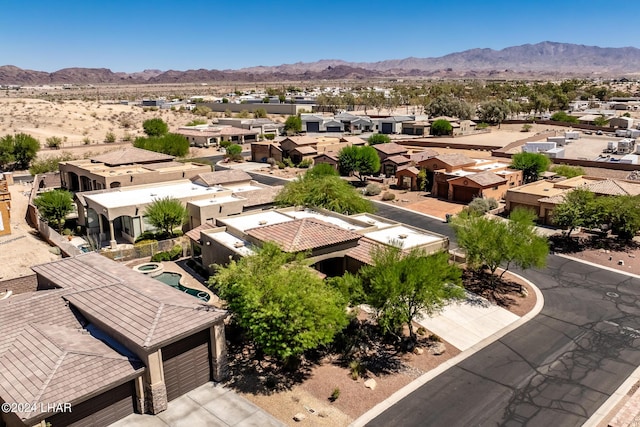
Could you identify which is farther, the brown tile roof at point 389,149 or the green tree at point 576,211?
the brown tile roof at point 389,149

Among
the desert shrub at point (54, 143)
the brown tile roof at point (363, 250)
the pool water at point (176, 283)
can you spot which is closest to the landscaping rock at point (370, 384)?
the brown tile roof at point (363, 250)

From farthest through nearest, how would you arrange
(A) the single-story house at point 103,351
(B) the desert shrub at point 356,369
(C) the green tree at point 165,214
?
(C) the green tree at point 165,214, (B) the desert shrub at point 356,369, (A) the single-story house at point 103,351

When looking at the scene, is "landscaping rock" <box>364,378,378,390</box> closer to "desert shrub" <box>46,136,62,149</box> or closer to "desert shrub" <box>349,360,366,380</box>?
"desert shrub" <box>349,360,366,380</box>

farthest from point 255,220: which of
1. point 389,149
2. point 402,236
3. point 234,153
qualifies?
point 234,153

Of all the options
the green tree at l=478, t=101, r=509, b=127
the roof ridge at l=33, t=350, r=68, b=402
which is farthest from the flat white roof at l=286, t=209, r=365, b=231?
the green tree at l=478, t=101, r=509, b=127

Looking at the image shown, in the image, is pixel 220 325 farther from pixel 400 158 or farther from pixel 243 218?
pixel 400 158

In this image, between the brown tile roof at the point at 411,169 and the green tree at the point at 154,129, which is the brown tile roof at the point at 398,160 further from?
the green tree at the point at 154,129
